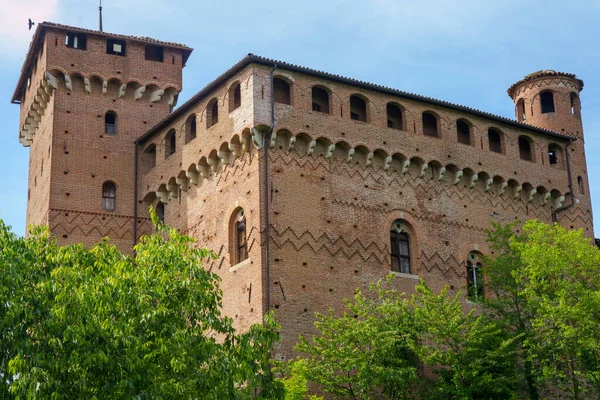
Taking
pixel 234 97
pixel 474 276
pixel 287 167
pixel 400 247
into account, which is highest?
pixel 234 97

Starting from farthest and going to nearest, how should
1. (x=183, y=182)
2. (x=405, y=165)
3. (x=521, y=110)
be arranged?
(x=521, y=110) < (x=183, y=182) < (x=405, y=165)

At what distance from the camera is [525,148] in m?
35.8

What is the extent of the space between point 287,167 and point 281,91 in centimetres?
265

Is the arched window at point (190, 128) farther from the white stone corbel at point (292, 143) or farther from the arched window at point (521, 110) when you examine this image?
the arched window at point (521, 110)

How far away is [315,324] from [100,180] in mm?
11454

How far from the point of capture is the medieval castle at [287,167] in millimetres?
29219

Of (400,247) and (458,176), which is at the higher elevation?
(458,176)

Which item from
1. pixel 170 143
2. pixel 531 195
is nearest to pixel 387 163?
pixel 531 195

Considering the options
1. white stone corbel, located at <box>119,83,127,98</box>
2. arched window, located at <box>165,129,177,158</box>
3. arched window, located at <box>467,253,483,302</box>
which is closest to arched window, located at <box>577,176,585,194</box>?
arched window, located at <box>467,253,483,302</box>

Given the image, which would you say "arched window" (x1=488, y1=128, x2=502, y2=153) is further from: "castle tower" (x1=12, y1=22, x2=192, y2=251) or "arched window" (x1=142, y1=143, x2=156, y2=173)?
"arched window" (x1=142, y1=143, x2=156, y2=173)

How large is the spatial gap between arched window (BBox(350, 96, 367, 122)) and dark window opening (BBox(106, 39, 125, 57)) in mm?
9374

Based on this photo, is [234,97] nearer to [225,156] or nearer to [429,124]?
[225,156]

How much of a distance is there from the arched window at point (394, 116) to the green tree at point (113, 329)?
13049 mm

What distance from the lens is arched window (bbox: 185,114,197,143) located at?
3334 cm
